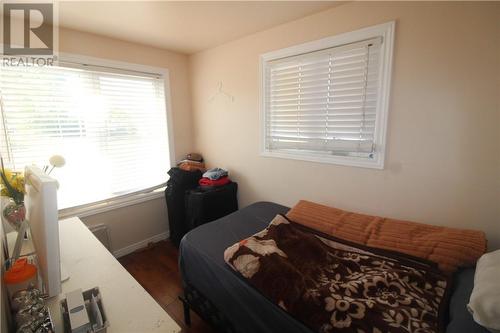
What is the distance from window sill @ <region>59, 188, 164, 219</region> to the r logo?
55.7 inches

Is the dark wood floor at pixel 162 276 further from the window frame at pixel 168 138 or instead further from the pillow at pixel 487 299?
the pillow at pixel 487 299

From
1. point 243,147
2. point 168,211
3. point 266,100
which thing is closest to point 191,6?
point 266,100

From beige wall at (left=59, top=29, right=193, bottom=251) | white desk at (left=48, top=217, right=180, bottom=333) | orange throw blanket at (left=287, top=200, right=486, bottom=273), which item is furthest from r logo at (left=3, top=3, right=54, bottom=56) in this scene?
orange throw blanket at (left=287, top=200, right=486, bottom=273)

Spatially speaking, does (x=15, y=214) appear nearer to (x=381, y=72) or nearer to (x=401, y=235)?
(x=401, y=235)

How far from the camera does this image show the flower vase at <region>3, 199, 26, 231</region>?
1198 mm

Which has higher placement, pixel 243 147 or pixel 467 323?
pixel 243 147

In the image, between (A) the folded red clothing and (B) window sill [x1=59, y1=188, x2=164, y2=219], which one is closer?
(B) window sill [x1=59, y1=188, x2=164, y2=219]

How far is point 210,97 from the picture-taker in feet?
9.19

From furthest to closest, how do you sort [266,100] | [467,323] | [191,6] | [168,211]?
[168,211] < [266,100] < [191,6] < [467,323]

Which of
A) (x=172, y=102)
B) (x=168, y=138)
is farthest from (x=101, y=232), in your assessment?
(x=172, y=102)

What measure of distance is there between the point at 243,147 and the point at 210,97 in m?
0.80

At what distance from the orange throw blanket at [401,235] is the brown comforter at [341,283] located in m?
0.09

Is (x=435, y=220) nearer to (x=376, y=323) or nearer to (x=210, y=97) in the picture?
(x=376, y=323)

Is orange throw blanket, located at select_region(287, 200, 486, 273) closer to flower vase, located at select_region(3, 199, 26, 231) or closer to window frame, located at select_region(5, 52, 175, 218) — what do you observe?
flower vase, located at select_region(3, 199, 26, 231)
